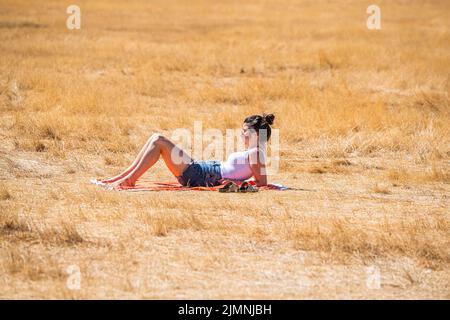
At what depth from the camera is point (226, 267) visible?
6570 mm

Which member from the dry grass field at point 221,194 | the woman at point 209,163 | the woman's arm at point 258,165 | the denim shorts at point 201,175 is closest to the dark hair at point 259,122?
the woman at point 209,163

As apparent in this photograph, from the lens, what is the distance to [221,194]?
8883 mm

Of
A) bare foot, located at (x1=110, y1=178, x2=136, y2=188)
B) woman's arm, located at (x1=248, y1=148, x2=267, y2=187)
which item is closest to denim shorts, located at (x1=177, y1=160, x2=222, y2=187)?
woman's arm, located at (x1=248, y1=148, x2=267, y2=187)

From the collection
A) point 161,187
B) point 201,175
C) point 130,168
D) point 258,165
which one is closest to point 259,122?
point 258,165

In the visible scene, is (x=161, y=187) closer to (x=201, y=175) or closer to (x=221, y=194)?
(x=201, y=175)

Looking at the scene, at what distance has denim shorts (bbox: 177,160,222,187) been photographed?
29.8ft

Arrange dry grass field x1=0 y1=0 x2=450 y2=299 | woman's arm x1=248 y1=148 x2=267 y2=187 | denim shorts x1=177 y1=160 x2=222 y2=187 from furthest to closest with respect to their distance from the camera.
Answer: denim shorts x1=177 y1=160 x2=222 y2=187, woman's arm x1=248 y1=148 x2=267 y2=187, dry grass field x1=0 y1=0 x2=450 y2=299

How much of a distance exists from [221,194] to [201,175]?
38 centimetres

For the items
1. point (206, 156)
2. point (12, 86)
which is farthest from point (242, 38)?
point (206, 156)

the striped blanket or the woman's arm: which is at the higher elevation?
the woman's arm

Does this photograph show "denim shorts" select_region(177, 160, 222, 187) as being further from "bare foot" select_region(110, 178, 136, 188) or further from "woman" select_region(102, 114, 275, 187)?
"bare foot" select_region(110, 178, 136, 188)

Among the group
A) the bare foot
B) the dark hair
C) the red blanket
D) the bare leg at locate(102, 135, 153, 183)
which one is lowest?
the red blanket

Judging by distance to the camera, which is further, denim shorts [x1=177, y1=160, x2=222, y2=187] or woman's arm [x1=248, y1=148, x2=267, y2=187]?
denim shorts [x1=177, y1=160, x2=222, y2=187]

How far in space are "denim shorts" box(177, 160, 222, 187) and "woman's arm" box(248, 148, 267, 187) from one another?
390 millimetres
